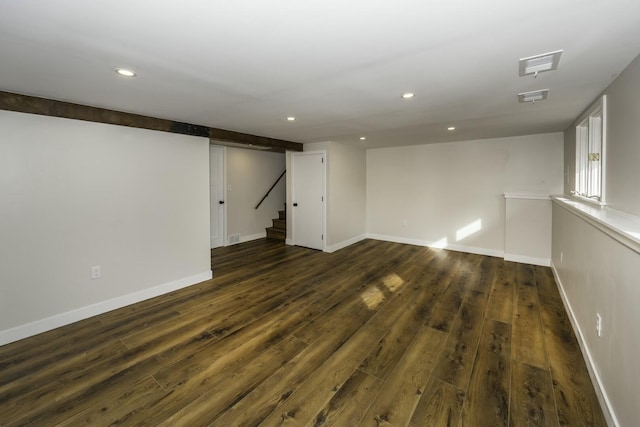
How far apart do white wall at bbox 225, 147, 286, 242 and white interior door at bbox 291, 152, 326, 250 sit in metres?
1.18

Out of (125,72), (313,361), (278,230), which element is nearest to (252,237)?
(278,230)

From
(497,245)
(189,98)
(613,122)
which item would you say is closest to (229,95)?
(189,98)

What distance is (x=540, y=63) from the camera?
71.7 inches

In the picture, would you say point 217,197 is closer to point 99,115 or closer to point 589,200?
point 99,115

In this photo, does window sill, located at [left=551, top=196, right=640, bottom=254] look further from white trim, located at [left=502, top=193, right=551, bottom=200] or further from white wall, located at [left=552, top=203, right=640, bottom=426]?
white trim, located at [left=502, top=193, right=551, bottom=200]

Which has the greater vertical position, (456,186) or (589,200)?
(456,186)

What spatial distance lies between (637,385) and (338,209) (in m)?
4.64

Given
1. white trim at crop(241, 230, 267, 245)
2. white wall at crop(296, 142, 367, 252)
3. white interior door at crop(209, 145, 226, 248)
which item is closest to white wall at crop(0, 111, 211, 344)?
white interior door at crop(209, 145, 226, 248)

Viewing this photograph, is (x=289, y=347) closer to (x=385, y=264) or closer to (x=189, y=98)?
(x=189, y=98)

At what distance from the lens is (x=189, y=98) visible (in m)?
2.58

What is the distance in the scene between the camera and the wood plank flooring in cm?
169

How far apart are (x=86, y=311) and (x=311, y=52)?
333 centimetres

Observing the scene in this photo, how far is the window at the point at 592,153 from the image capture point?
93.7 inches

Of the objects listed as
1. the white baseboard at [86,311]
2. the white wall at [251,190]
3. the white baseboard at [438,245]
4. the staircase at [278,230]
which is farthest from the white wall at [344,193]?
the white baseboard at [86,311]
